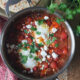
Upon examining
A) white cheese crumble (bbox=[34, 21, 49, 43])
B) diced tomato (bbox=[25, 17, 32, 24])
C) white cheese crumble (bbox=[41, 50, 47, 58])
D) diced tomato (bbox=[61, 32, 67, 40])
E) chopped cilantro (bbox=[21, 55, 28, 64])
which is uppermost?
diced tomato (bbox=[25, 17, 32, 24])

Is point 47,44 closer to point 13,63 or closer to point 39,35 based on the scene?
point 39,35

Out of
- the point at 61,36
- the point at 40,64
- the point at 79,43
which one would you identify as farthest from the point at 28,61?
the point at 79,43

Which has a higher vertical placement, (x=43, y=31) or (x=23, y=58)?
(x=43, y=31)

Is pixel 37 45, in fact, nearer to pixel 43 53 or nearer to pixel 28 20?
pixel 43 53

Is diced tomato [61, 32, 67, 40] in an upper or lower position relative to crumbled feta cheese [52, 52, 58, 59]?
upper

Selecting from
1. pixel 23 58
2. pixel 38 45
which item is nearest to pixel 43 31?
pixel 38 45

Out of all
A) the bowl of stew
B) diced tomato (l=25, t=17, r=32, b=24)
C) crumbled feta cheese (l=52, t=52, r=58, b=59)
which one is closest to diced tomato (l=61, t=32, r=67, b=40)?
the bowl of stew

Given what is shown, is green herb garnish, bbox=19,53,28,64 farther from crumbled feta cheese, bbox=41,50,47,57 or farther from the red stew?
crumbled feta cheese, bbox=41,50,47,57

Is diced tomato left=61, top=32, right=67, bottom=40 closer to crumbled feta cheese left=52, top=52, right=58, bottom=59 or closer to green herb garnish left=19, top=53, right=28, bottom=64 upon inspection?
crumbled feta cheese left=52, top=52, right=58, bottom=59

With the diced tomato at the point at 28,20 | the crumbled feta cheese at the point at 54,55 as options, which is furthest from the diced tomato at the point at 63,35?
the diced tomato at the point at 28,20

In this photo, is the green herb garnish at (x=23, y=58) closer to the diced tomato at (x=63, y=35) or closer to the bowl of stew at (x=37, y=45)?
the bowl of stew at (x=37, y=45)
